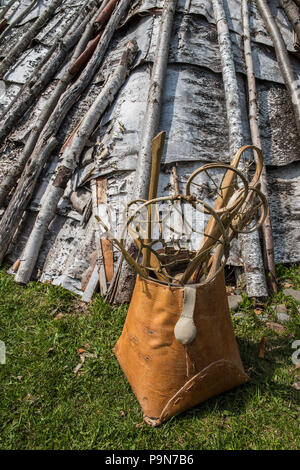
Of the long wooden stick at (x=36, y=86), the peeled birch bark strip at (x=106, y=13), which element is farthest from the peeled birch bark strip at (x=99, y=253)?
the peeled birch bark strip at (x=106, y=13)

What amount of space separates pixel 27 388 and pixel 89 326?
0.64 m

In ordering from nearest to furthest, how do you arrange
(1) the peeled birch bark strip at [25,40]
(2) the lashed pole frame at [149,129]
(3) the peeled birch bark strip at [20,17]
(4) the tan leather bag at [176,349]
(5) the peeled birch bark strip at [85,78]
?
(4) the tan leather bag at [176,349] → (2) the lashed pole frame at [149,129] → (5) the peeled birch bark strip at [85,78] → (1) the peeled birch bark strip at [25,40] → (3) the peeled birch bark strip at [20,17]

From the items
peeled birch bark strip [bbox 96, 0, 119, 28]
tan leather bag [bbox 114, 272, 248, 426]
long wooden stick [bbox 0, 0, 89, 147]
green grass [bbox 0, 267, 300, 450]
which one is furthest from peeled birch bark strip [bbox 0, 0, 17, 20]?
tan leather bag [bbox 114, 272, 248, 426]

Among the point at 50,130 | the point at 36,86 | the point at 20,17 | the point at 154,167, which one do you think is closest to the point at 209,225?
the point at 154,167

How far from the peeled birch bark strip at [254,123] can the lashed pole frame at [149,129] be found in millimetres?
965

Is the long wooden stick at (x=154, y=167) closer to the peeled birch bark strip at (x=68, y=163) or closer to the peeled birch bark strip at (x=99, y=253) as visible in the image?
the peeled birch bark strip at (x=99, y=253)

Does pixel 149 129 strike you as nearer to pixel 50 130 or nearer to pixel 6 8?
pixel 50 130

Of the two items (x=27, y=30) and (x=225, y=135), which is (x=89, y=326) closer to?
(x=225, y=135)

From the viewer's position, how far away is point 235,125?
11.2 ft

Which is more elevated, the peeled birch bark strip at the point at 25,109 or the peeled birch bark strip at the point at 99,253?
the peeled birch bark strip at the point at 25,109

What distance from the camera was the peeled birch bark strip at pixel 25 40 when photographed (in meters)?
5.02

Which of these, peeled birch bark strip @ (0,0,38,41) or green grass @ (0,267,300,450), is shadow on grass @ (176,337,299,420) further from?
peeled birch bark strip @ (0,0,38,41)

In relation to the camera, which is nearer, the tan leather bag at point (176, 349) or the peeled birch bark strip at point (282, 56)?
the tan leather bag at point (176, 349)

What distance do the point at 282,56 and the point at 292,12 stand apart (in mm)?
940
